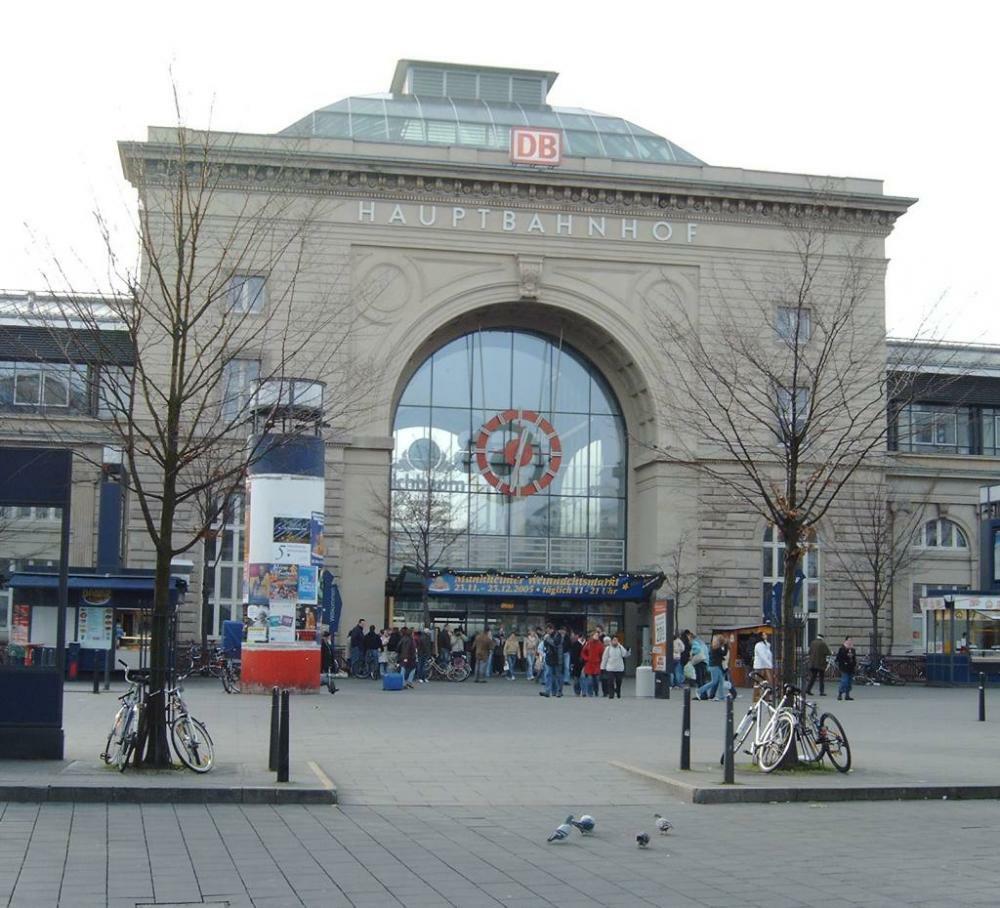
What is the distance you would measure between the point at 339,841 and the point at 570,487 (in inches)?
1686

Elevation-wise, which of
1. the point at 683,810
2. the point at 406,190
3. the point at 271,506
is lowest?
the point at 683,810

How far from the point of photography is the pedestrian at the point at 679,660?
4050 centimetres

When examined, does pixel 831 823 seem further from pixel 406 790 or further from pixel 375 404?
pixel 375 404

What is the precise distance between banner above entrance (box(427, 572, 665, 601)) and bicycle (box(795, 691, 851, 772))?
3113 cm

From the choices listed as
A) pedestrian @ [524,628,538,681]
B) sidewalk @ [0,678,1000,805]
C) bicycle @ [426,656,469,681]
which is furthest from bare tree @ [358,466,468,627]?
sidewalk @ [0,678,1000,805]

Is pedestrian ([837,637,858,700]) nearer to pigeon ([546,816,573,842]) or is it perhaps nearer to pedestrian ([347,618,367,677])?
pedestrian ([347,618,367,677])

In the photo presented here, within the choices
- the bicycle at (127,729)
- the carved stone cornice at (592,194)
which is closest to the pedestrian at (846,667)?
the carved stone cornice at (592,194)

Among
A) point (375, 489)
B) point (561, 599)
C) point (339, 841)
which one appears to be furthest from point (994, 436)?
point (339, 841)

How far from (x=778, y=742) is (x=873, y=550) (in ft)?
118

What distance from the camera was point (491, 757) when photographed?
1961 centimetres

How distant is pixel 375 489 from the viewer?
49812mm

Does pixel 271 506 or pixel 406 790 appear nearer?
pixel 406 790

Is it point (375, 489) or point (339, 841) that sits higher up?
point (375, 489)

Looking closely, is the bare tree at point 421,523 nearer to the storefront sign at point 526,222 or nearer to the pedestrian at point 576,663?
the storefront sign at point 526,222
